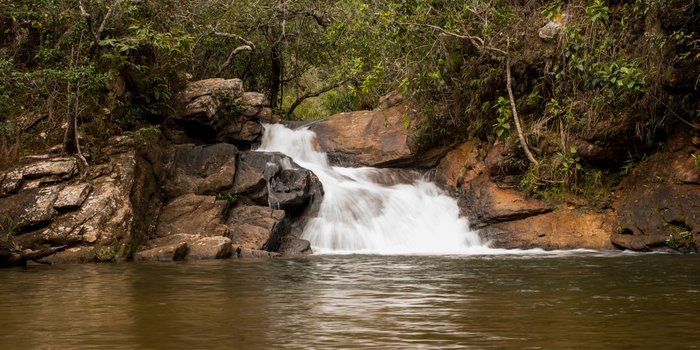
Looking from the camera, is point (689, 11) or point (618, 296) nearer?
point (618, 296)

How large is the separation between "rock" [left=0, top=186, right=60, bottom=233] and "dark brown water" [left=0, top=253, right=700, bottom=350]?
1.78 metres

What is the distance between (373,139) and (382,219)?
3.38m

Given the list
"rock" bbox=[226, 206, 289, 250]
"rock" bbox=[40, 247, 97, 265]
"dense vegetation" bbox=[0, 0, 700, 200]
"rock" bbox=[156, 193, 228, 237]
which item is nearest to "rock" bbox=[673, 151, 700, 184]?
"dense vegetation" bbox=[0, 0, 700, 200]

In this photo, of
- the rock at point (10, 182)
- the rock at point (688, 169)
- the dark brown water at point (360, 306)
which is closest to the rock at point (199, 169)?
the rock at point (10, 182)

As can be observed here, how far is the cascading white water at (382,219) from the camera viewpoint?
1553 cm

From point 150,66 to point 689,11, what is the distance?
10.9m

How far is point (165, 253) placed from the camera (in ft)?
42.3

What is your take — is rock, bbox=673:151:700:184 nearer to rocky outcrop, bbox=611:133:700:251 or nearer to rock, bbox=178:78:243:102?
rocky outcrop, bbox=611:133:700:251

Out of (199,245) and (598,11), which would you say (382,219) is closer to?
(199,245)

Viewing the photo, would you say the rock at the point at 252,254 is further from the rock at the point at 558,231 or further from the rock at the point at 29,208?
the rock at the point at 558,231

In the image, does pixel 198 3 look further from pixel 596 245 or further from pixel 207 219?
pixel 596 245

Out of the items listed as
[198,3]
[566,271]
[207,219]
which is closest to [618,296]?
[566,271]

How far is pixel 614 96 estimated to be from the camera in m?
14.4

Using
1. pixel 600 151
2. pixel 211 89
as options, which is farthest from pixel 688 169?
pixel 211 89
